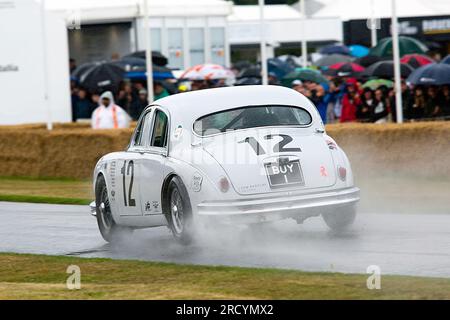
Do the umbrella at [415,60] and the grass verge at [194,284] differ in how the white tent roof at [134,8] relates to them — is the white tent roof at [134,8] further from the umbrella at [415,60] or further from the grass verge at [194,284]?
the grass verge at [194,284]

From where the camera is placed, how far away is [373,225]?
14711 millimetres

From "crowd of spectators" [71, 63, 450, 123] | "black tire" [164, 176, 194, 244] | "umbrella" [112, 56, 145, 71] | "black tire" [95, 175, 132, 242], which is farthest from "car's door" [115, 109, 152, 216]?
"umbrella" [112, 56, 145, 71]

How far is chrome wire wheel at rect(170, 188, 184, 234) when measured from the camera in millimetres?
13078

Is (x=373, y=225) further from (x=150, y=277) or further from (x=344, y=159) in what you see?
(x=150, y=277)

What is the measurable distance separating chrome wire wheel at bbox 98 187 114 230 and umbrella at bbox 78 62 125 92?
52.3ft

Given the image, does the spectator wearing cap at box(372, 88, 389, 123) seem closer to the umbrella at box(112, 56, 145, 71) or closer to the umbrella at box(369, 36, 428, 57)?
the umbrella at box(112, 56, 145, 71)

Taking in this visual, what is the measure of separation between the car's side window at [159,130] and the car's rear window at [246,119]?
45cm

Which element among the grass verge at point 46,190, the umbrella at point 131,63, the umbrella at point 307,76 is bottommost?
the grass verge at point 46,190

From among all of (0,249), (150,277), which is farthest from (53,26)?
(150,277)

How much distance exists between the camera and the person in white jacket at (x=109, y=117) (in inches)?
997

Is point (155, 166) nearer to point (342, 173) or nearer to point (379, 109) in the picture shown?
point (342, 173)

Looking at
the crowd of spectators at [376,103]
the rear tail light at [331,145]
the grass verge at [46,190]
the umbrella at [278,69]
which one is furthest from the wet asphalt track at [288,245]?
the umbrella at [278,69]

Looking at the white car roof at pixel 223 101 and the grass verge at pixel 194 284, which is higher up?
the white car roof at pixel 223 101

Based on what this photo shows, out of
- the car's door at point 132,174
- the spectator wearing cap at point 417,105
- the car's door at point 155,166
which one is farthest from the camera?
the spectator wearing cap at point 417,105
